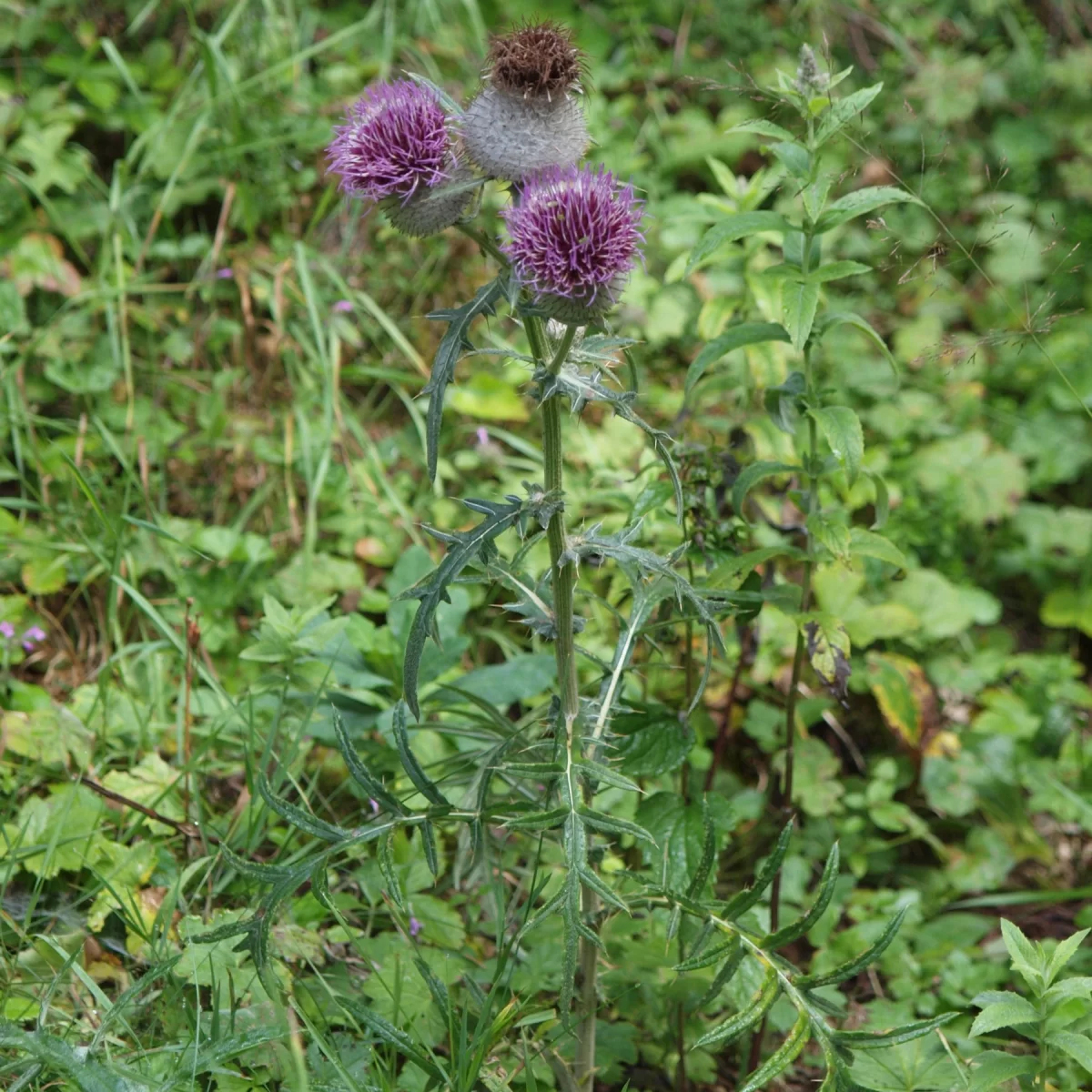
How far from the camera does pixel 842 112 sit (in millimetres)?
2150

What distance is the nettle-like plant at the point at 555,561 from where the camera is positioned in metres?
1.75

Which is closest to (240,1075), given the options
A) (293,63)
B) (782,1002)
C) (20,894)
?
(20,894)

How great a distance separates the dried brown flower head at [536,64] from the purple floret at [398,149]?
0.13m

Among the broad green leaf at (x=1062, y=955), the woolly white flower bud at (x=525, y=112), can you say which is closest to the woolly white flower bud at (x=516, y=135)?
the woolly white flower bud at (x=525, y=112)

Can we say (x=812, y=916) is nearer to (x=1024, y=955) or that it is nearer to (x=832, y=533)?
(x=1024, y=955)

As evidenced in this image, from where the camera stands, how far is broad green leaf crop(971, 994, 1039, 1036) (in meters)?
1.90

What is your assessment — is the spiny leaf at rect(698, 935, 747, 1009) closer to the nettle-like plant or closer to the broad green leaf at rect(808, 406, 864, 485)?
the nettle-like plant

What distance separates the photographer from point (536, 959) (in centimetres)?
238

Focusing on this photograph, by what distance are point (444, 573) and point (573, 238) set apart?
1.81 ft

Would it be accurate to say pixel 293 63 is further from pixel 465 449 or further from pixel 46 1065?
pixel 46 1065

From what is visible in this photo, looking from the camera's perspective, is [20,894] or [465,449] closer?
[20,894]

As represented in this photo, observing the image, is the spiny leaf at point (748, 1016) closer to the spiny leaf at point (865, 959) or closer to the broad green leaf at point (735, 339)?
the spiny leaf at point (865, 959)

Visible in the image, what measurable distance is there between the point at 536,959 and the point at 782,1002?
581 mm

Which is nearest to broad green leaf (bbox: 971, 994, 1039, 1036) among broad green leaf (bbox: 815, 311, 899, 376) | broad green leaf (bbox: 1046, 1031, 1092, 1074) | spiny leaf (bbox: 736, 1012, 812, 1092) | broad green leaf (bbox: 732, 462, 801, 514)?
broad green leaf (bbox: 1046, 1031, 1092, 1074)
